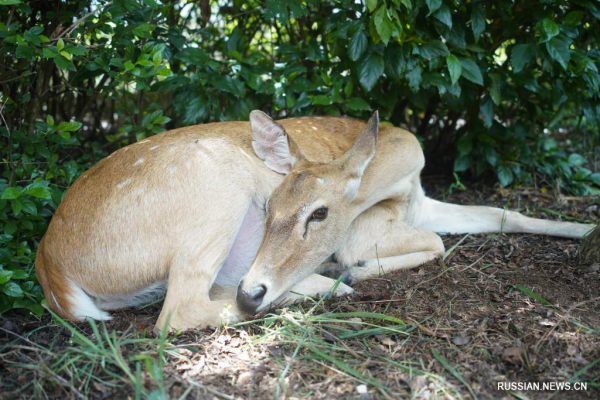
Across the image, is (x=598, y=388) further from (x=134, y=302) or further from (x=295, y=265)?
(x=134, y=302)

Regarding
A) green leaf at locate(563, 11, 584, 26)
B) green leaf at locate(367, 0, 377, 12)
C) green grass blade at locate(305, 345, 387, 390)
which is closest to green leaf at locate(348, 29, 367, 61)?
green leaf at locate(367, 0, 377, 12)

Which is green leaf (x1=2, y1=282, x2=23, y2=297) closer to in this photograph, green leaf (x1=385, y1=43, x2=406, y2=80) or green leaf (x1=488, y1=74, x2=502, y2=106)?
green leaf (x1=385, y1=43, x2=406, y2=80)

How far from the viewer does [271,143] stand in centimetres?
387

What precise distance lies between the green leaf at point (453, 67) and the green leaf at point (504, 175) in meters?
1.36

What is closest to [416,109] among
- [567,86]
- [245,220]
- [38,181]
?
[567,86]

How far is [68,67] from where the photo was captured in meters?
3.76

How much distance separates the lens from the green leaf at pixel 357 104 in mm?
4824

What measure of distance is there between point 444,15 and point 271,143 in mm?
1692

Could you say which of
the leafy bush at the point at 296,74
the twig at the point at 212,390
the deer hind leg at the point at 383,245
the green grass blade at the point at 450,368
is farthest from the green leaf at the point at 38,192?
the green grass blade at the point at 450,368

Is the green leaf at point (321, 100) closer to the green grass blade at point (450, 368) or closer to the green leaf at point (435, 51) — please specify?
the green leaf at point (435, 51)

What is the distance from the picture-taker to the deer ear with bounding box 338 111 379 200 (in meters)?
3.77

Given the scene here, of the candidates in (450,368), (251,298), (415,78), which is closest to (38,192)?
(251,298)

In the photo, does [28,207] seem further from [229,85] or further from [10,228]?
[229,85]

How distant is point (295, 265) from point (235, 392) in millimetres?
1043
